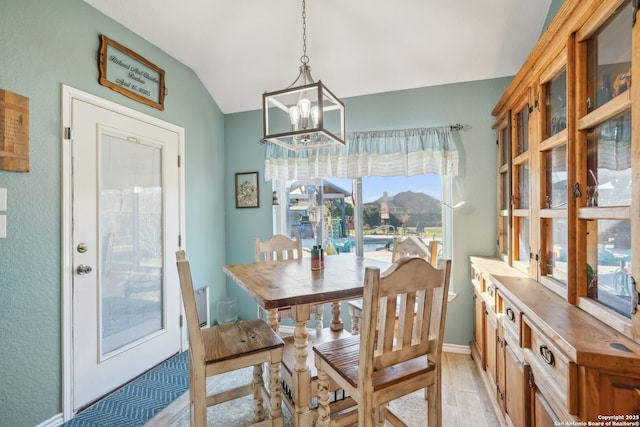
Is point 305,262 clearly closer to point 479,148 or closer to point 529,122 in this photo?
point 529,122

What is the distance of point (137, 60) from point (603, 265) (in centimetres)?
322

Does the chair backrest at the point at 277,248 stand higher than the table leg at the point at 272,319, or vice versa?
the chair backrest at the point at 277,248

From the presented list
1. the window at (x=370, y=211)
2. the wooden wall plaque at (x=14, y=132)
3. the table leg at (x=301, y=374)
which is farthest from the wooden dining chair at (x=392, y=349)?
the wooden wall plaque at (x=14, y=132)

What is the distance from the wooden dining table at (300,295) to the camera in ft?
4.74

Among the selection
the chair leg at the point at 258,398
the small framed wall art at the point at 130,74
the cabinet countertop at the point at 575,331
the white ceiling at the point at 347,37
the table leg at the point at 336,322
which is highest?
the white ceiling at the point at 347,37

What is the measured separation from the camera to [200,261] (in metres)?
3.23

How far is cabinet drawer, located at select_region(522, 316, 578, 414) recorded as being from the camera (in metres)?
0.99

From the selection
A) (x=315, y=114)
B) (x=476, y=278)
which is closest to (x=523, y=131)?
(x=476, y=278)

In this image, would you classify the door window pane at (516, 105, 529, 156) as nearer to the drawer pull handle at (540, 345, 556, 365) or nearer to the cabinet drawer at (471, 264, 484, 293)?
the cabinet drawer at (471, 264, 484, 293)

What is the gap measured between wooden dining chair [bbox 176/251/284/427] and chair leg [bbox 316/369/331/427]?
0.88 ft

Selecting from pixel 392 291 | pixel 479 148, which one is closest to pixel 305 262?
pixel 392 291

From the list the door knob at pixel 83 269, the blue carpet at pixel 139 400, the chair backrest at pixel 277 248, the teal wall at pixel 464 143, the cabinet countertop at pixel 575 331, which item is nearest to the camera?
the cabinet countertop at pixel 575 331

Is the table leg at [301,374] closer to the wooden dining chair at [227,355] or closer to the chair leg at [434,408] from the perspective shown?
the wooden dining chair at [227,355]

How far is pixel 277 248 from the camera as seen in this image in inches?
103
